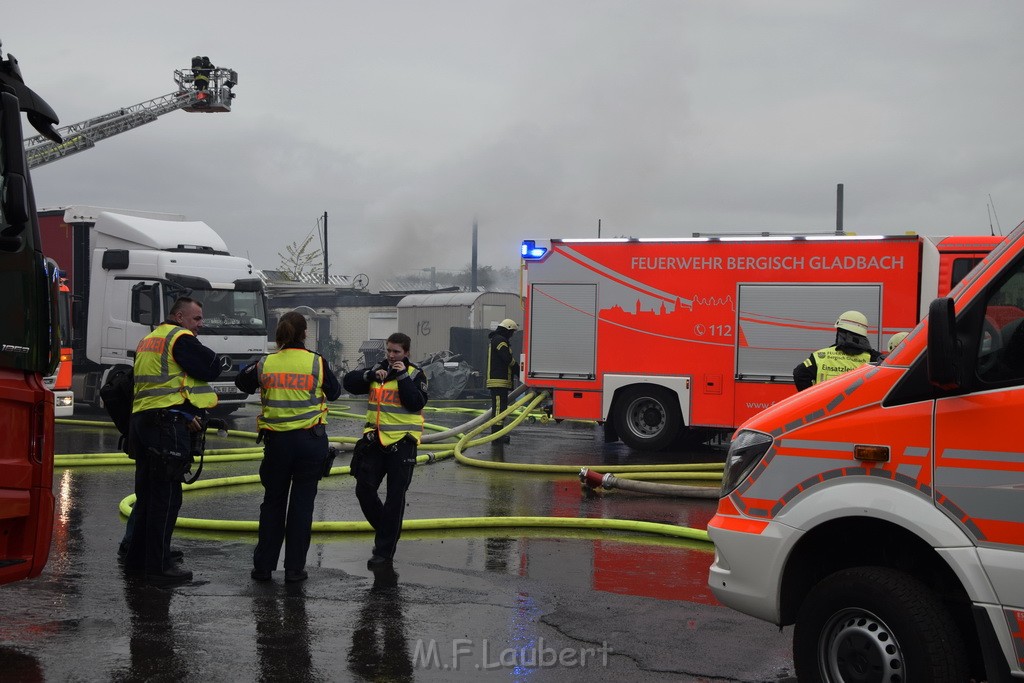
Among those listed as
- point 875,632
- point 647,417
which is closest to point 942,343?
point 875,632

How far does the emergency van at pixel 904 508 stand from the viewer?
3746mm

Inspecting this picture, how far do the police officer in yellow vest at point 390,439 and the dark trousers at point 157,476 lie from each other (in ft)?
4.00

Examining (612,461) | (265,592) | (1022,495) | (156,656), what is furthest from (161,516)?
(612,461)

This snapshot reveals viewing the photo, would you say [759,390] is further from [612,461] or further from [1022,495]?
[1022,495]

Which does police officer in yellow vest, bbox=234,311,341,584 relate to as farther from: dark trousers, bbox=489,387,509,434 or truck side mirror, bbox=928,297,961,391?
dark trousers, bbox=489,387,509,434

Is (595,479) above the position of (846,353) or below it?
below

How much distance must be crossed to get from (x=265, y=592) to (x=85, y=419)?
12.5 m

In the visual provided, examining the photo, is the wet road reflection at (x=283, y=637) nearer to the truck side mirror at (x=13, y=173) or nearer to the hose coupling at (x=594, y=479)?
the truck side mirror at (x=13, y=173)

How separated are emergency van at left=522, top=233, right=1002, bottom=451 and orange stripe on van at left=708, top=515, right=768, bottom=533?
28.5 ft

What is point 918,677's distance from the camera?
388 cm

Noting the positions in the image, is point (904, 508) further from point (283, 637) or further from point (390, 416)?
point (390, 416)

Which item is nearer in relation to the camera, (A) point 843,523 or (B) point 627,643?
(A) point 843,523

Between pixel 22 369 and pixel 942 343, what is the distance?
398cm

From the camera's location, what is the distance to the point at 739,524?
4562mm
